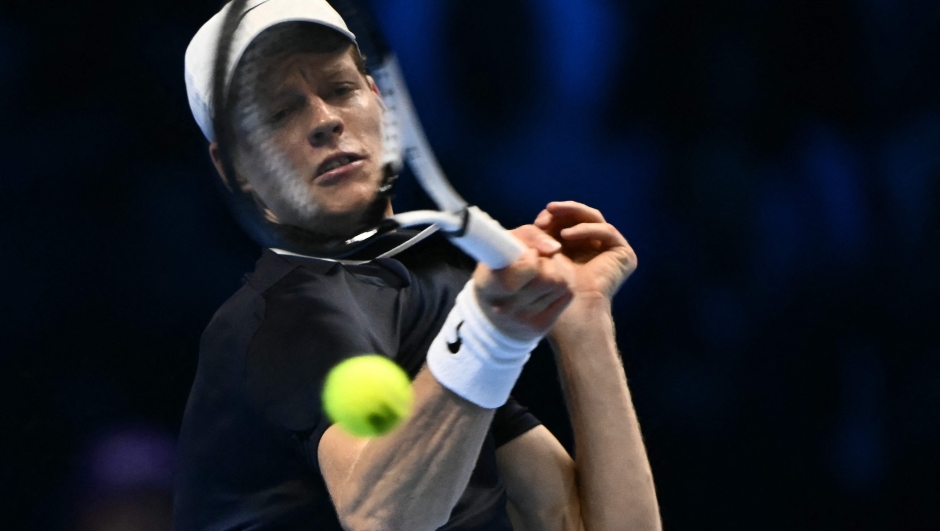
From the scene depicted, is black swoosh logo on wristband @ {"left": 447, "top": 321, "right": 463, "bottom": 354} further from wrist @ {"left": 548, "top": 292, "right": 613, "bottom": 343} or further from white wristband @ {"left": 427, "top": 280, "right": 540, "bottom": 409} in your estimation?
wrist @ {"left": 548, "top": 292, "right": 613, "bottom": 343}

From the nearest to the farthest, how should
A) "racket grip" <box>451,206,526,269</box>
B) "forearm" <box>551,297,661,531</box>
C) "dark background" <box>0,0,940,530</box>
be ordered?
"racket grip" <box>451,206,526,269</box> → "forearm" <box>551,297,661,531</box> → "dark background" <box>0,0,940,530</box>

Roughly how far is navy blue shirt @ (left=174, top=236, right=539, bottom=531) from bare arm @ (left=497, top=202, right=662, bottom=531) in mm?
115

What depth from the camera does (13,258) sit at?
5.93 ft

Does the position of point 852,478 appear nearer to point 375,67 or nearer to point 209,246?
point 209,246

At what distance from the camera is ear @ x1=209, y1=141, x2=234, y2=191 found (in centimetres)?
81

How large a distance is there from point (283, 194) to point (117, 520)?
4.19ft

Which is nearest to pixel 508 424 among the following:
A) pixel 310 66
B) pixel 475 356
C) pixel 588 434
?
pixel 588 434

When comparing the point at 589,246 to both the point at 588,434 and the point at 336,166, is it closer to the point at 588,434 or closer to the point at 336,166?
the point at 588,434

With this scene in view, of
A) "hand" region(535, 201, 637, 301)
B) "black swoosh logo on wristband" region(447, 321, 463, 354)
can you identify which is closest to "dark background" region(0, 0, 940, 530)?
"hand" region(535, 201, 637, 301)

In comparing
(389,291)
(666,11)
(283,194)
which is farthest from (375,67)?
(666,11)

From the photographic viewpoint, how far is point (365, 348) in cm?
97

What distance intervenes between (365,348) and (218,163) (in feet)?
0.81

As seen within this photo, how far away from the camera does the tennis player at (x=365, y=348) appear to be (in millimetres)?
812

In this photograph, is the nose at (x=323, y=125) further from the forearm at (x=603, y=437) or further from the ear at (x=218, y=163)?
the forearm at (x=603, y=437)
